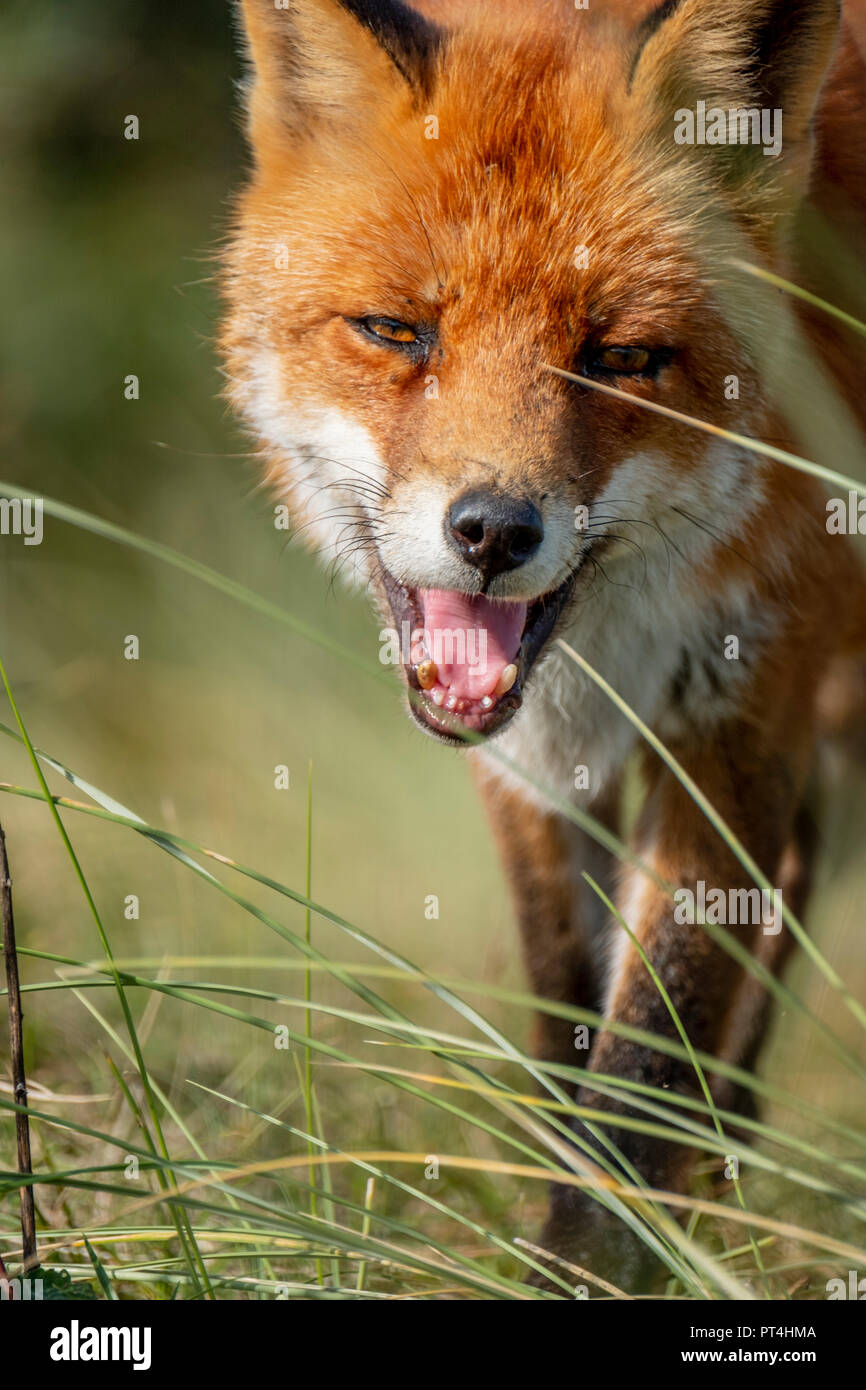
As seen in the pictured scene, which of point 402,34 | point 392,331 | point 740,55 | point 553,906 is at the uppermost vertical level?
point 402,34

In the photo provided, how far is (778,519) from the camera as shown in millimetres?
3201

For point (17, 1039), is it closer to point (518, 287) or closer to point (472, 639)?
point (472, 639)

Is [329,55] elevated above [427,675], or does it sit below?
above

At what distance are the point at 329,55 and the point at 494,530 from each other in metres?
1.42

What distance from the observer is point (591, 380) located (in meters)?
2.70

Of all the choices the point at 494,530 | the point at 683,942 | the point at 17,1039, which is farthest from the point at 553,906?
the point at 17,1039

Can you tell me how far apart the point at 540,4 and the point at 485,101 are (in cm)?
48

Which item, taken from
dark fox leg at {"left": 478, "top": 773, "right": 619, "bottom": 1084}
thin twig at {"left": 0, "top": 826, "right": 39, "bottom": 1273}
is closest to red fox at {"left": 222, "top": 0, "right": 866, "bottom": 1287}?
dark fox leg at {"left": 478, "top": 773, "right": 619, "bottom": 1084}

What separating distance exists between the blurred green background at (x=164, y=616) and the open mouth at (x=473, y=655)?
2.40 meters

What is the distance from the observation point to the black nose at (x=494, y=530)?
2490 millimetres

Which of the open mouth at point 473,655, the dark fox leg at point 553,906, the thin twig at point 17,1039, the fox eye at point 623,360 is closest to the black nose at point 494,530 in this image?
the open mouth at point 473,655

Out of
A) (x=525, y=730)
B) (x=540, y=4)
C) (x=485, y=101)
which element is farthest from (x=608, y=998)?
(x=540, y=4)

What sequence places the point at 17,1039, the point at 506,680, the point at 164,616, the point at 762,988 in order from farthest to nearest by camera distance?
the point at 164,616 < the point at 762,988 < the point at 506,680 < the point at 17,1039

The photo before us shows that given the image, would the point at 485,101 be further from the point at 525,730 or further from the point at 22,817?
the point at 22,817
